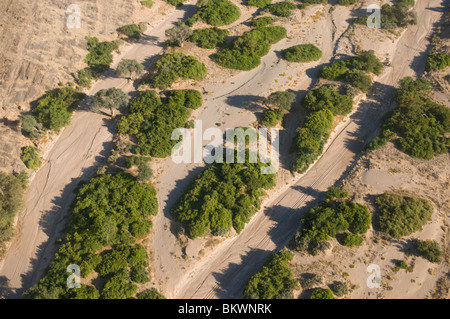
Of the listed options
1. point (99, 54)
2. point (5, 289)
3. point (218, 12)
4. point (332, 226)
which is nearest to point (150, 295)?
point (5, 289)

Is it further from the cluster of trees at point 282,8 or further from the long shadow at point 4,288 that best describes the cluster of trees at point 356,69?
the long shadow at point 4,288

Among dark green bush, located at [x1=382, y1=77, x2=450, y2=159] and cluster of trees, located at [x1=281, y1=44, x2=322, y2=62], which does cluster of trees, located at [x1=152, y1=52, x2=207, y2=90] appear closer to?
cluster of trees, located at [x1=281, y1=44, x2=322, y2=62]

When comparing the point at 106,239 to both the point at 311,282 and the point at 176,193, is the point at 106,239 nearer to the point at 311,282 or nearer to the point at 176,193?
the point at 176,193

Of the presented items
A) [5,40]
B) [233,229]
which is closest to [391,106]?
[233,229]

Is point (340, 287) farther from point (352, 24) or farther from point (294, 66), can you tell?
point (352, 24)

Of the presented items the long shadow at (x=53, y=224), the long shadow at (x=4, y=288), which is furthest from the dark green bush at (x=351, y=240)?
the long shadow at (x=4, y=288)
